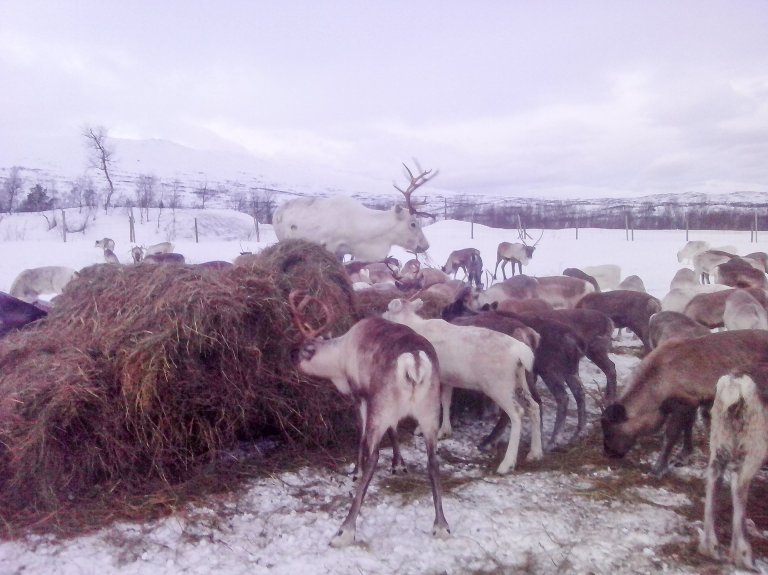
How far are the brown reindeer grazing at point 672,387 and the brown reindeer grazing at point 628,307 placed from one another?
3574 millimetres

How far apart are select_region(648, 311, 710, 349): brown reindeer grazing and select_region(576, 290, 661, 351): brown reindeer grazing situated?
1025mm

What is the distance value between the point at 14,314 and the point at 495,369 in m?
5.52

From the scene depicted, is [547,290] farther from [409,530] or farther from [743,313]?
[409,530]

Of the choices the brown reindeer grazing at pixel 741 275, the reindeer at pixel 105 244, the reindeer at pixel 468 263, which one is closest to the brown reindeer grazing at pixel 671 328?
the brown reindeer grazing at pixel 741 275

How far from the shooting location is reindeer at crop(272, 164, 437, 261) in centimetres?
1291

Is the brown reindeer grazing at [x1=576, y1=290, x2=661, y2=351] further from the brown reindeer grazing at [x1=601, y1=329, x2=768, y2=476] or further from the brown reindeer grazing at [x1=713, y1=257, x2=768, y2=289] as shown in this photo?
the brown reindeer grazing at [x1=713, y1=257, x2=768, y2=289]

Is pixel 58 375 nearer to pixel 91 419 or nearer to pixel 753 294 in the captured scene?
pixel 91 419

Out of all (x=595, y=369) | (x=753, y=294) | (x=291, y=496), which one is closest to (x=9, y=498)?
(x=291, y=496)

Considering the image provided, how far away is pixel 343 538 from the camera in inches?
165

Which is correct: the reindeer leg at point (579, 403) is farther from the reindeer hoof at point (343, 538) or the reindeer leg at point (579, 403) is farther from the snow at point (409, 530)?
the reindeer hoof at point (343, 538)

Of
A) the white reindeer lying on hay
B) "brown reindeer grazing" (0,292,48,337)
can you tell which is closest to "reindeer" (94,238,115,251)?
the white reindeer lying on hay

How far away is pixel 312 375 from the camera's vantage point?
17.3ft

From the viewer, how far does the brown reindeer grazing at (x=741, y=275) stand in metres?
11.9

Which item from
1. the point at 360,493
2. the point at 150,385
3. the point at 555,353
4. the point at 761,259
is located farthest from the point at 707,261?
the point at 150,385
